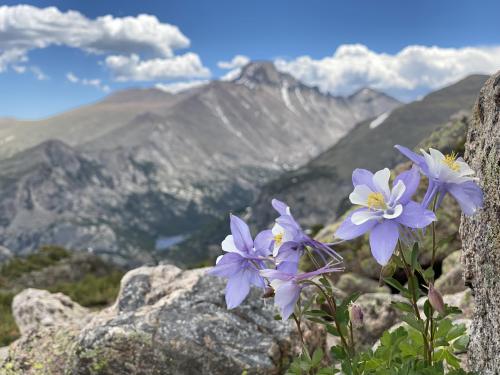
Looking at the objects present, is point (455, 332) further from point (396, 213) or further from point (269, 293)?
point (396, 213)

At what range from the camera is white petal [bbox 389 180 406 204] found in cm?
282

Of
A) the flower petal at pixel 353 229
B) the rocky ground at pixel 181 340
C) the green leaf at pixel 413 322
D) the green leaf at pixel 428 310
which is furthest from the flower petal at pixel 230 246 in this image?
the rocky ground at pixel 181 340

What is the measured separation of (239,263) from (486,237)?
2249 millimetres

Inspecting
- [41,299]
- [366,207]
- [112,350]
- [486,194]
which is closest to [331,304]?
[366,207]

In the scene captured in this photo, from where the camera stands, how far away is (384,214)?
276 centimetres

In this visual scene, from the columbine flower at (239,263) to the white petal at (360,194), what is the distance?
81cm

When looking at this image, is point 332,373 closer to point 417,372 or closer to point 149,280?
point 417,372

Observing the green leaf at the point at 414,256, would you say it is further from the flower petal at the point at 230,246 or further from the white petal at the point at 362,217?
the flower petal at the point at 230,246

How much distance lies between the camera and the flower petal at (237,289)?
3371 mm

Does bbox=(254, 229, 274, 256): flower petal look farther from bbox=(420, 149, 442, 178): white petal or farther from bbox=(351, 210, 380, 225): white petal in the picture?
bbox=(420, 149, 442, 178): white petal

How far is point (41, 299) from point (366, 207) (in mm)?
14824

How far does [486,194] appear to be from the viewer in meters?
4.19

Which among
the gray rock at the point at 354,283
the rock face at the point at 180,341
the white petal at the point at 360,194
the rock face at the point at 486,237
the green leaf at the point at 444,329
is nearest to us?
the white petal at the point at 360,194

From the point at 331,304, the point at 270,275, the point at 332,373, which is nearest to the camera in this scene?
the point at 270,275
